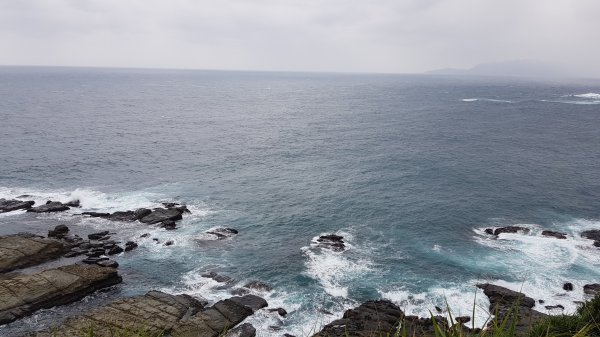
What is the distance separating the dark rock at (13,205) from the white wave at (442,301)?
196 ft

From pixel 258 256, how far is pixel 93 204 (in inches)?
1391

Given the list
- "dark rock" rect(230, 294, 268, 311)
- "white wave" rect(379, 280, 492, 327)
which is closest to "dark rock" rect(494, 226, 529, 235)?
"white wave" rect(379, 280, 492, 327)

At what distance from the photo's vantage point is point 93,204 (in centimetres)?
6994

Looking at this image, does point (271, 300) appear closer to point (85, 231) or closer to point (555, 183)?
point (85, 231)

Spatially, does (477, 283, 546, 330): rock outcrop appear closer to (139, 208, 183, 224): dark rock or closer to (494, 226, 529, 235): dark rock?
(494, 226, 529, 235): dark rock

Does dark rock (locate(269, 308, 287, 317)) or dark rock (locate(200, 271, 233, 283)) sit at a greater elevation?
dark rock (locate(200, 271, 233, 283))

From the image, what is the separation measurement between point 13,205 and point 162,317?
44338mm

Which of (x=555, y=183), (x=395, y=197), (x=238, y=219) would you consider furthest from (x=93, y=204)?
(x=555, y=183)

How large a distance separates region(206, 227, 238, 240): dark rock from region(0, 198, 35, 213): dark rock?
3283cm

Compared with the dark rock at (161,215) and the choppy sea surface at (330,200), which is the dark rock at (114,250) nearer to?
the choppy sea surface at (330,200)

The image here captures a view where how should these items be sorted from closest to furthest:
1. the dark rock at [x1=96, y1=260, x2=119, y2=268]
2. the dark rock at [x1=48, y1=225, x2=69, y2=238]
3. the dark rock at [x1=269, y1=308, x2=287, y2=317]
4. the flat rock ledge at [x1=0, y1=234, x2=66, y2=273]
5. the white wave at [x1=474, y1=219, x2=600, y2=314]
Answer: the dark rock at [x1=269, y1=308, x2=287, y2=317]
the white wave at [x1=474, y1=219, x2=600, y2=314]
the flat rock ledge at [x1=0, y1=234, x2=66, y2=273]
the dark rock at [x1=96, y1=260, x2=119, y2=268]
the dark rock at [x1=48, y1=225, x2=69, y2=238]

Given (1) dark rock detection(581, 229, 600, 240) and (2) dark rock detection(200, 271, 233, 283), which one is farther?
(1) dark rock detection(581, 229, 600, 240)

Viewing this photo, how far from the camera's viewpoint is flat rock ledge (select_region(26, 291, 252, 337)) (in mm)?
37438

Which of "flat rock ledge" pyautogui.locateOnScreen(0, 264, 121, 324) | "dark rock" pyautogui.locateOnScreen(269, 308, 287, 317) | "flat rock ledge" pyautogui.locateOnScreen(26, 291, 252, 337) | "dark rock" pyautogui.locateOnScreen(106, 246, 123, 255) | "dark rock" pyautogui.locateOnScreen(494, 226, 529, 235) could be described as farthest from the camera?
"dark rock" pyautogui.locateOnScreen(494, 226, 529, 235)
